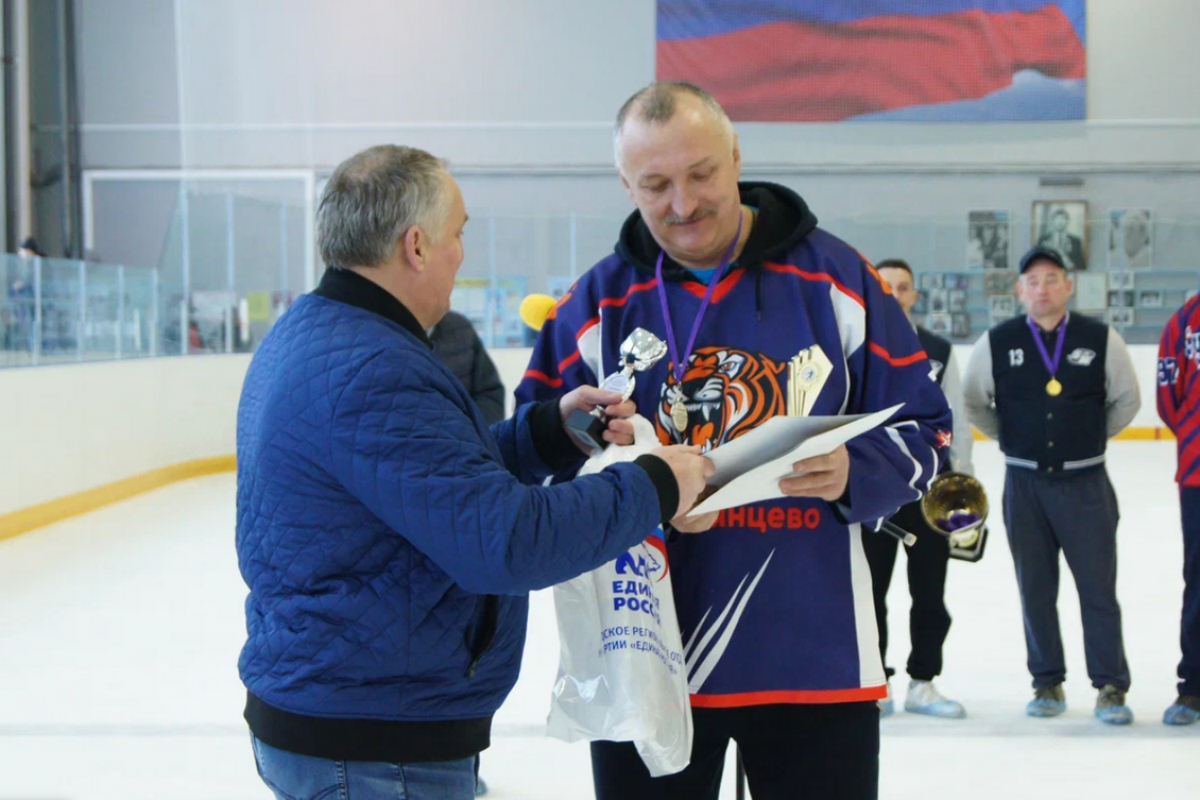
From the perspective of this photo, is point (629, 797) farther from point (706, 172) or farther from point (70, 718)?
point (70, 718)

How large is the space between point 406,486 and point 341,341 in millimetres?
198

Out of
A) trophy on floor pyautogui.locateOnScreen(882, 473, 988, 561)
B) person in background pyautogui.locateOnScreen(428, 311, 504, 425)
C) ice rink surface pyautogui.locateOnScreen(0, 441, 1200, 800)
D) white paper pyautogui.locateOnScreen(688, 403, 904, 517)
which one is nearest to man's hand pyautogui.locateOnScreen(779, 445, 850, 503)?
white paper pyautogui.locateOnScreen(688, 403, 904, 517)

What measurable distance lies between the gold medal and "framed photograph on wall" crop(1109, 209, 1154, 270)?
13.1 meters

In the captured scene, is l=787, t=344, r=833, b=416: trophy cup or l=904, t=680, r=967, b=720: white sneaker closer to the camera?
l=787, t=344, r=833, b=416: trophy cup

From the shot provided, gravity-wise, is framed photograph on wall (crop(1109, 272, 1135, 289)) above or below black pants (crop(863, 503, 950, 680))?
above

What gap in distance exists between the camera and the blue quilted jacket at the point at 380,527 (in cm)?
139

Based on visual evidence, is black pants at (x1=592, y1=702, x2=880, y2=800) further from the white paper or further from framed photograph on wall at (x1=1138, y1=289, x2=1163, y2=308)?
framed photograph on wall at (x1=1138, y1=289, x2=1163, y2=308)

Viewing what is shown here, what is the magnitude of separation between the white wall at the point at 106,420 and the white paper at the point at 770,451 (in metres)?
6.61

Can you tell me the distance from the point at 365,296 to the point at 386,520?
281 millimetres

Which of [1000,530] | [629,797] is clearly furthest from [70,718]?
[1000,530]

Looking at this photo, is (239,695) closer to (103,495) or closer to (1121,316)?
(103,495)

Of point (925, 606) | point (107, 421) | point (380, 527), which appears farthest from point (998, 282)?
point (380, 527)

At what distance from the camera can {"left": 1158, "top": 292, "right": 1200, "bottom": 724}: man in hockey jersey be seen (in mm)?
4035

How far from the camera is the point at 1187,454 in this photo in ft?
13.5
